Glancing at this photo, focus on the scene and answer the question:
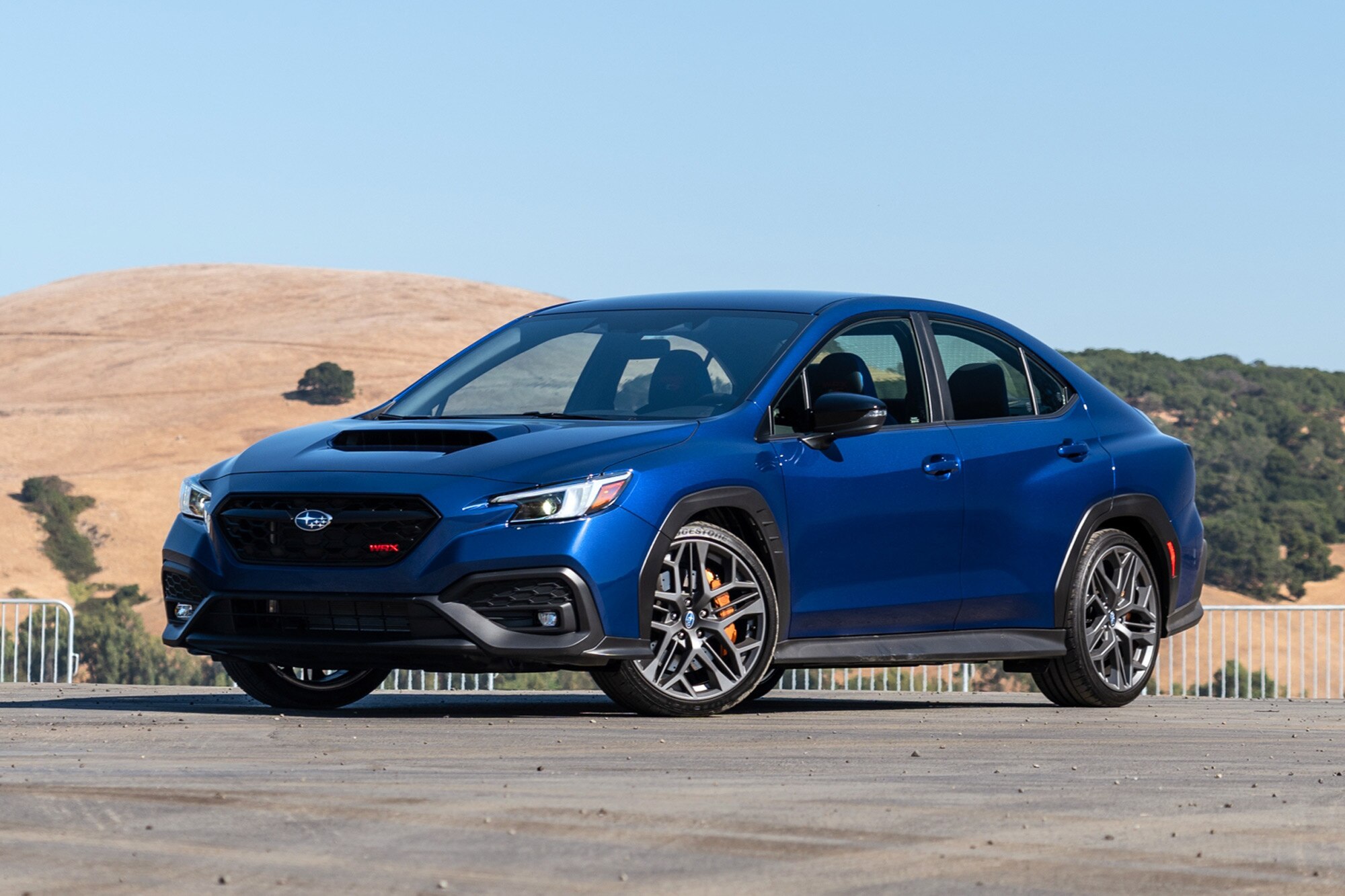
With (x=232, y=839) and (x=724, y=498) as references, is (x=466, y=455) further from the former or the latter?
(x=232, y=839)

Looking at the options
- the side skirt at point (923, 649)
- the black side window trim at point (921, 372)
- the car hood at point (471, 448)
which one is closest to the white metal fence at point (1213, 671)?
the side skirt at point (923, 649)

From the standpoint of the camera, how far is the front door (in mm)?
8430

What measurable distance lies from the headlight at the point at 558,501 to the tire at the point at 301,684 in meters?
1.58

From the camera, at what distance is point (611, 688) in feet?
26.4

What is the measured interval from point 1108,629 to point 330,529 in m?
3.82

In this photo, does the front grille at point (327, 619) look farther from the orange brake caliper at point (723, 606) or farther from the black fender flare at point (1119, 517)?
the black fender flare at point (1119, 517)

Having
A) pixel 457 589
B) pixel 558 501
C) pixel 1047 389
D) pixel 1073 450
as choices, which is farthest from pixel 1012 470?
pixel 457 589

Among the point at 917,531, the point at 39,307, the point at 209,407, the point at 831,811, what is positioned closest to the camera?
the point at 831,811

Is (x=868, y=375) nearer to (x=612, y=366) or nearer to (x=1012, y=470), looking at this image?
(x=1012, y=470)

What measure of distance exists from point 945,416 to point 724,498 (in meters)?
1.53

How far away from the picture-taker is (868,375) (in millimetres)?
9078

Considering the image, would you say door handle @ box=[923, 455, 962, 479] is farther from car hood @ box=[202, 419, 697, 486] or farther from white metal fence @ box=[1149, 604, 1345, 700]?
white metal fence @ box=[1149, 604, 1345, 700]

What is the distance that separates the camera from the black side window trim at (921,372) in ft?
27.7

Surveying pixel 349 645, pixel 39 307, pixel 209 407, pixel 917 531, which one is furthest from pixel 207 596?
pixel 39 307
